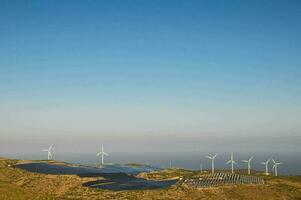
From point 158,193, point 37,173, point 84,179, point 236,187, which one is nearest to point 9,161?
point 37,173

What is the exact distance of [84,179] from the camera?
83.0m

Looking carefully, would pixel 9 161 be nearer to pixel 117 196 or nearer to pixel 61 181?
pixel 61 181

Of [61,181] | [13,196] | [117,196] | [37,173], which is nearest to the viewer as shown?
[13,196]

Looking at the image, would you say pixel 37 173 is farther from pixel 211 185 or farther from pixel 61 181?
pixel 211 185

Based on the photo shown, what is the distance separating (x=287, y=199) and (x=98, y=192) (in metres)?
39.1

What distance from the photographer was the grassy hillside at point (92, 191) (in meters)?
66.9

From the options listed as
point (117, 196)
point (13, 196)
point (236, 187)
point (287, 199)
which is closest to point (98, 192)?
point (117, 196)

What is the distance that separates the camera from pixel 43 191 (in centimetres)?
7112

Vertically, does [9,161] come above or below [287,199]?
above

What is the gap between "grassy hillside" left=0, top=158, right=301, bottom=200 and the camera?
219ft

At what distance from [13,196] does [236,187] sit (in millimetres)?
47635

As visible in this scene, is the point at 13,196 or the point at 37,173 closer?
the point at 13,196

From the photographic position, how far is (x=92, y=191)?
71.8 metres

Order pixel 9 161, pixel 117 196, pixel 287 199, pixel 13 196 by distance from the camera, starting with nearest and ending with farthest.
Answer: pixel 13 196, pixel 117 196, pixel 287 199, pixel 9 161
